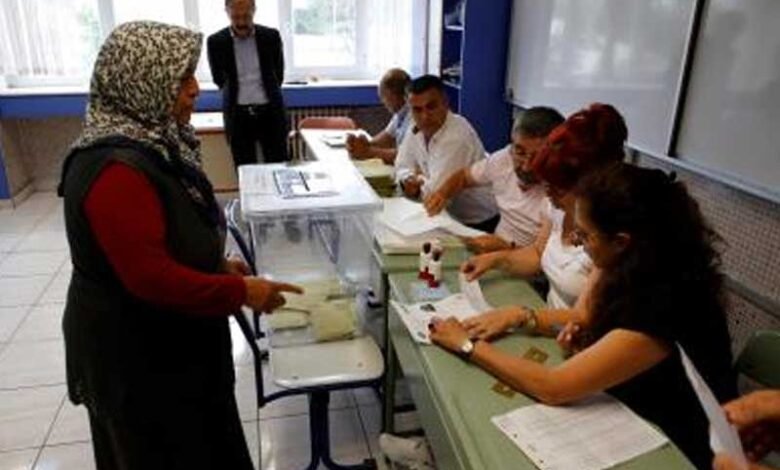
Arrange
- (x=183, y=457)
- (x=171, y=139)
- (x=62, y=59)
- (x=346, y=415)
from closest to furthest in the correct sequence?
(x=171, y=139), (x=183, y=457), (x=346, y=415), (x=62, y=59)

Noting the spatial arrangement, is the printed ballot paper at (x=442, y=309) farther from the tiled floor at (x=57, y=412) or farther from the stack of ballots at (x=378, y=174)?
the stack of ballots at (x=378, y=174)

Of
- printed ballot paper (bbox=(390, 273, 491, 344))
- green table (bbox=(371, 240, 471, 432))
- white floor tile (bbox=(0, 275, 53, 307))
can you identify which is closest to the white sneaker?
green table (bbox=(371, 240, 471, 432))

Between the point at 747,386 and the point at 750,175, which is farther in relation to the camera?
the point at 750,175

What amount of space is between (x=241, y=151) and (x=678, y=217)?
3327 millimetres

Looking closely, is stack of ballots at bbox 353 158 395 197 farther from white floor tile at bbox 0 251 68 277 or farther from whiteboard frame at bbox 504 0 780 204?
white floor tile at bbox 0 251 68 277

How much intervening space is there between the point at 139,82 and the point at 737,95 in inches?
67.7

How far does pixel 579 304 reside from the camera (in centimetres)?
136

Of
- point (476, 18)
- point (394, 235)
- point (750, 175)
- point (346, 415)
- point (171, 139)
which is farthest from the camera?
point (476, 18)

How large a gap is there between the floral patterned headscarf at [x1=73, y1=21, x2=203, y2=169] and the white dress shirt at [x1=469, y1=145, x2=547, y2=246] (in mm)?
1158

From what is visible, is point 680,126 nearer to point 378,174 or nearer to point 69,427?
point 378,174

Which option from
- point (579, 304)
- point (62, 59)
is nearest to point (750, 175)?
point (579, 304)

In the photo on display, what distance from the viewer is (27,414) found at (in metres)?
2.17

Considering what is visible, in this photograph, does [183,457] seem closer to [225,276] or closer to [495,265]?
[225,276]

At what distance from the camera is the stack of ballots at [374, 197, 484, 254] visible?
1.81m
